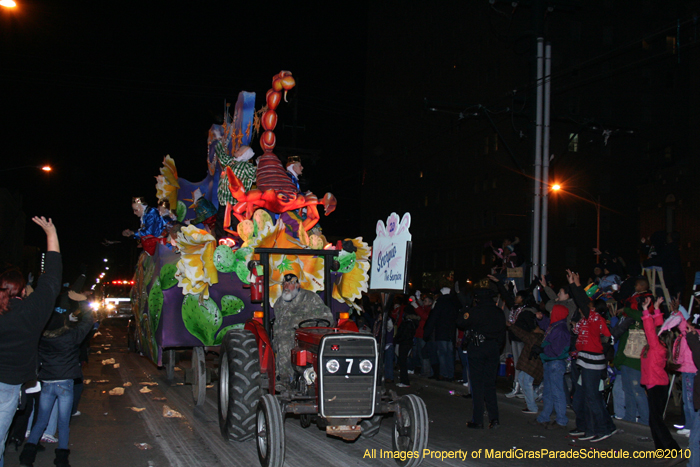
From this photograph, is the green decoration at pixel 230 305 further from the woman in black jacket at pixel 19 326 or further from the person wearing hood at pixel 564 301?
the person wearing hood at pixel 564 301

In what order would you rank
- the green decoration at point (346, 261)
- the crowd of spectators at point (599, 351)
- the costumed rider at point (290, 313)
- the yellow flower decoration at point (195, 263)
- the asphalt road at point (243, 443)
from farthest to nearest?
the green decoration at point (346, 261)
the yellow flower decoration at point (195, 263)
the costumed rider at point (290, 313)
the crowd of spectators at point (599, 351)
the asphalt road at point (243, 443)

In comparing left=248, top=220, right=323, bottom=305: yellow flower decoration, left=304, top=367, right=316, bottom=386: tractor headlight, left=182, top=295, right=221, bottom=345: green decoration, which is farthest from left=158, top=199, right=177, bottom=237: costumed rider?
left=304, top=367, right=316, bottom=386: tractor headlight

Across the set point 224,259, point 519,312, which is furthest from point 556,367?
point 224,259

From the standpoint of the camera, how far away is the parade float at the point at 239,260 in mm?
9039

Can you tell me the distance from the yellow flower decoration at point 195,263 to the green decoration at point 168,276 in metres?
0.34

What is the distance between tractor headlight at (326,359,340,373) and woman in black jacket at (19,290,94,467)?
8.95ft

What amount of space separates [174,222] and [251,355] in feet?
15.3

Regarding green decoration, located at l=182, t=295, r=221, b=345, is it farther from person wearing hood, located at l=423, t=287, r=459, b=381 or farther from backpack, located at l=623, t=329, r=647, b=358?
backpack, located at l=623, t=329, r=647, b=358

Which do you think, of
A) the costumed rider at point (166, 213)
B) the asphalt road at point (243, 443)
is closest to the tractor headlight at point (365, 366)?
the asphalt road at point (243, 443)

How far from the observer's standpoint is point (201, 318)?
361 inches

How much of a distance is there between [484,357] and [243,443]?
3464 millimetres

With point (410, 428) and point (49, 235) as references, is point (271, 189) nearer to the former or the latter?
point (49, 235)

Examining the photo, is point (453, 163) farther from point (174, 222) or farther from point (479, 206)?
point (174, 222)

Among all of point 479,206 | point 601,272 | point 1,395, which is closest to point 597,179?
point 479,206
